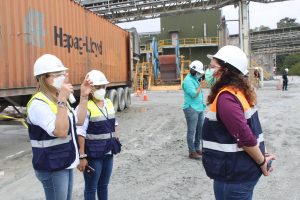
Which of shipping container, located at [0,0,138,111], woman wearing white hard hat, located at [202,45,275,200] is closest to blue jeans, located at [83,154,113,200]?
woman wearing white hard hat, located at [202,45,275,200]

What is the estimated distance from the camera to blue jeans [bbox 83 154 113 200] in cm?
376

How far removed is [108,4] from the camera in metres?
30.8

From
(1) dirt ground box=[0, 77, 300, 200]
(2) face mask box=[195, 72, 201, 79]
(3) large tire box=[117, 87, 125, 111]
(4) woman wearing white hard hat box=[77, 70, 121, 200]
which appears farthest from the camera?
(3) large tire box=[117, 87, 125, 111]

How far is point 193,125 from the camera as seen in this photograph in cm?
672

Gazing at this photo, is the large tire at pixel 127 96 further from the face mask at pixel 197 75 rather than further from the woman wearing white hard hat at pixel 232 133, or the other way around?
the woman wearing white hard hat at pixel 232 133

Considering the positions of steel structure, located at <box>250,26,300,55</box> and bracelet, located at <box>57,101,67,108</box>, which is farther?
steel structure, located at <box>250,26,300,55</box>

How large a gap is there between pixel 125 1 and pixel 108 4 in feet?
4.43

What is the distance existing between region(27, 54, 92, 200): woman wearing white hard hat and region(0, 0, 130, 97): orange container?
5025 mm

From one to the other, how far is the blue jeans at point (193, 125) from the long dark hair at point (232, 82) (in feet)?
12.8

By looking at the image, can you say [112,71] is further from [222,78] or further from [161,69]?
[161,69]

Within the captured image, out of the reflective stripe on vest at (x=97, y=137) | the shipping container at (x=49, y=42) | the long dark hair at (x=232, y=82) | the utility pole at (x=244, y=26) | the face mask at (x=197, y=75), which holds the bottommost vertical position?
the reflective stripe on vest at (x=97, y=137)

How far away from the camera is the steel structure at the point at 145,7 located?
1155 inches

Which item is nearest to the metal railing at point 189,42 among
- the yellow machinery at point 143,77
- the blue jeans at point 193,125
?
the yellow machinery at point 143,77

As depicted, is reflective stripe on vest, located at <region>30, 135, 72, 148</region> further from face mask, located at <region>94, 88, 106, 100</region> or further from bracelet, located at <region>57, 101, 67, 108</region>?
face mask, located at <region>94, 88, 106, 100</region>
